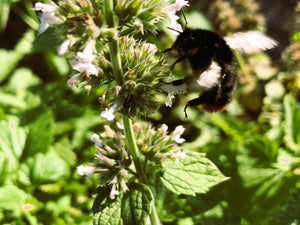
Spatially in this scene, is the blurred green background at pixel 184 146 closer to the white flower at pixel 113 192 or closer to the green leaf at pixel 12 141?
the green leaf at pixel 12 141

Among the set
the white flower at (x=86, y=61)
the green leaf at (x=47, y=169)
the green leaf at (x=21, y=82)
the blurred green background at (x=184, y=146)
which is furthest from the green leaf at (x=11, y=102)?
the white flower at (x=86, y=61)

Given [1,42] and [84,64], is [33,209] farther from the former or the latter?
[1,42]

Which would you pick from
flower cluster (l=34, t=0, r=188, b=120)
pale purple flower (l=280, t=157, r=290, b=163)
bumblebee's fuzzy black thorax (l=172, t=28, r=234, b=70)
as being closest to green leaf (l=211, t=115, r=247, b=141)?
pale purple flower (l=280, t=157, r=290, b=163)

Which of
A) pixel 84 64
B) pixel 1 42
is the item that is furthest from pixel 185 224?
pixel 1 42

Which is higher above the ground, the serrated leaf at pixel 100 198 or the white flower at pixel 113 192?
the white flower at pixel 113 192

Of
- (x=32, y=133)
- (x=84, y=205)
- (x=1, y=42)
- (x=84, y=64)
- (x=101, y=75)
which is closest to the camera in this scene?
(x=84, y=64)

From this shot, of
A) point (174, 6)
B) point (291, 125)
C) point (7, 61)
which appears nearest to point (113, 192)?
point (174, 6)

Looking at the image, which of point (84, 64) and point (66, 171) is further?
point (66, 171)
